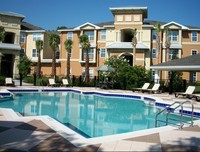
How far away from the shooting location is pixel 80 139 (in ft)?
22.2

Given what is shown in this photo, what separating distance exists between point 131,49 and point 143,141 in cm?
3225

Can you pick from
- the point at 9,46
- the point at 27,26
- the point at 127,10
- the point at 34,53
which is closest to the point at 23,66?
the point at 9,46

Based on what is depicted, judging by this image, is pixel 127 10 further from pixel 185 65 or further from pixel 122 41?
pixel 185 65

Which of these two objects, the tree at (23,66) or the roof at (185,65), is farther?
the tree at (23,66)

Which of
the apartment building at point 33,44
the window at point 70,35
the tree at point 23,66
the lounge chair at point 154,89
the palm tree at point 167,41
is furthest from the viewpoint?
the apartment building at point 33,44

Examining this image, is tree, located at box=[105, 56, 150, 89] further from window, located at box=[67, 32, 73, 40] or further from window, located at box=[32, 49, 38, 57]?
window, located at box=[32, 49, 38, 57]

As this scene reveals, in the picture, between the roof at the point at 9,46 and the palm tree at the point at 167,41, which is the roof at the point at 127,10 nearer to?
the palm tree at the point at 167,41

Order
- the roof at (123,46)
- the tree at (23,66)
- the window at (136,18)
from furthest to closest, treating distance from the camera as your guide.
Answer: the window at (136,18)
the tree at (23,66)
the roof at (123,46)

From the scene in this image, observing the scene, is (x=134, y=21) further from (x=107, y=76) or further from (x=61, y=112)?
(x=61, y=112)

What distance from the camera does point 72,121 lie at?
11742 millimetres

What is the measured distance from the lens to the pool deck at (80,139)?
6074 mm

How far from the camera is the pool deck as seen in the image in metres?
6.07

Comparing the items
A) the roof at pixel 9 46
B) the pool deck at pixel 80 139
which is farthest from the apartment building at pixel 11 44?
the pool deck at pixel 80 139

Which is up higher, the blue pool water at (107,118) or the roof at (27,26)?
the roof at (27,26)
